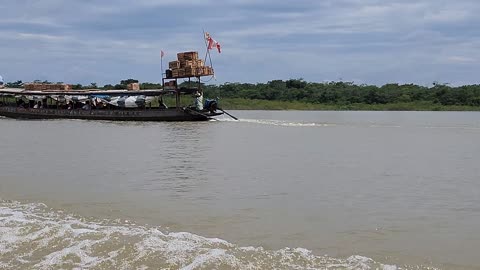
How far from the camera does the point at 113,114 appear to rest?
3325 cm

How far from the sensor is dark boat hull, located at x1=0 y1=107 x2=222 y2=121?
3123 cm

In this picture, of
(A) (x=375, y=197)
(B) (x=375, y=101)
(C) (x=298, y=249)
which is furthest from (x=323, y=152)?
(B) (x=375, y=101)

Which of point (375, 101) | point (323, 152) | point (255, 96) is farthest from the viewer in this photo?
point (255, 96)

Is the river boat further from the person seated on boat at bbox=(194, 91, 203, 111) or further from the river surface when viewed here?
the river surface

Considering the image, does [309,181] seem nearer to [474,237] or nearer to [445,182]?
[445,182]

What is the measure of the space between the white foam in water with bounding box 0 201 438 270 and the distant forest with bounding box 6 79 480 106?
178 feet

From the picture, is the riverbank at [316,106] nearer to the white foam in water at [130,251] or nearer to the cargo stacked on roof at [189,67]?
the cargo stacked on roof at [189,67]

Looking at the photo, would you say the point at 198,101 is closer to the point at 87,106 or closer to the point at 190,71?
the point at 190,71

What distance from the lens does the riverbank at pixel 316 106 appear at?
6103cm

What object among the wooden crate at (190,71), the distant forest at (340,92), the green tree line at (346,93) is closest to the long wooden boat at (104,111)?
the wooden crate at (190,71)

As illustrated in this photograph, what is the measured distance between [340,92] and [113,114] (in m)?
40.5

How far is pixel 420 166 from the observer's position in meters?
12.7

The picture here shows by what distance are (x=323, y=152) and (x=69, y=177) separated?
715 centimetres

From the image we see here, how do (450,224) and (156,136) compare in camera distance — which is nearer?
(450,224)
